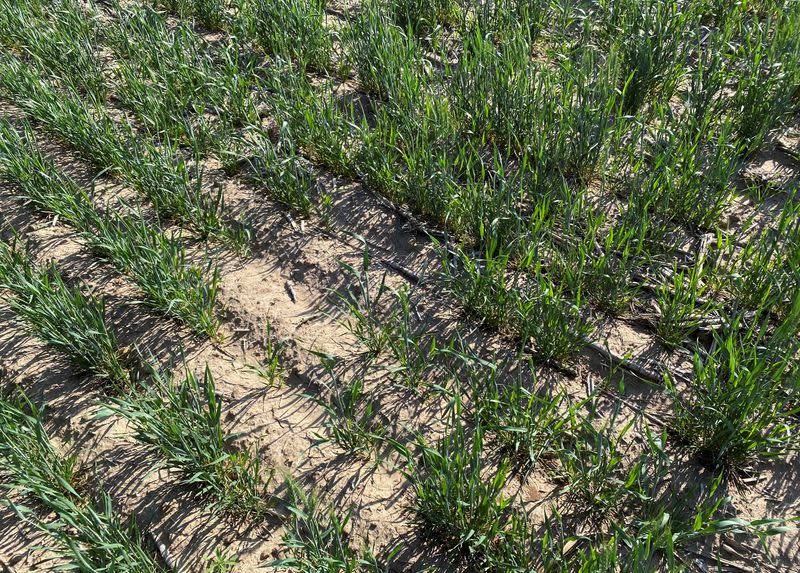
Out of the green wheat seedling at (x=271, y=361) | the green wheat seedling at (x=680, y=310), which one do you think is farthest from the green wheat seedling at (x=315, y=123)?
the green wheat seedling at (x=680, y=310)

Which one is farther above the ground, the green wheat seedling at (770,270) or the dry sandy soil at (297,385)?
the green wheat seedling at (770,270)

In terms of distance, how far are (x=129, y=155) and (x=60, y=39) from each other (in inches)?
47.4

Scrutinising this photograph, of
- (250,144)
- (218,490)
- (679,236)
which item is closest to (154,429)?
(218,490)

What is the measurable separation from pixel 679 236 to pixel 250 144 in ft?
6.25

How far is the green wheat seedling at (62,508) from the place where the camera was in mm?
1869

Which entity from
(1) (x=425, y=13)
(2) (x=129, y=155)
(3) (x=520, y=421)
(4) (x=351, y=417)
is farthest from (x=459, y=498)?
(1) (x=425, y=13)

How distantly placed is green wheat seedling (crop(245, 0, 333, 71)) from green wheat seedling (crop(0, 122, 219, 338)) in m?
1.21

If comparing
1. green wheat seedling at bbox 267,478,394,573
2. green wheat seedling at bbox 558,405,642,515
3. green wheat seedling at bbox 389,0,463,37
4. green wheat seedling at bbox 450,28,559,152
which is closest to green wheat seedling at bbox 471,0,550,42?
green wheat seedling at bbox 389,0,463,37

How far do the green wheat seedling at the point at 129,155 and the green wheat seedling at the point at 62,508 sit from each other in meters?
0.98

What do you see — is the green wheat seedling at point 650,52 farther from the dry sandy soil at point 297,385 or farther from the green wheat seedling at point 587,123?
the dry sandy soil at point 297,385

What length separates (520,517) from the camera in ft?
6.43

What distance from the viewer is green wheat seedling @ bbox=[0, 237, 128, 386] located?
234 centimetres

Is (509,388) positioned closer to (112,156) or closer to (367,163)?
(367,163)

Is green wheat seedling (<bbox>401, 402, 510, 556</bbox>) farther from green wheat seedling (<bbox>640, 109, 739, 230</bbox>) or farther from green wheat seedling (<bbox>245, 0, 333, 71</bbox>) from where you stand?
green wheat seedling (<bbox>245, 0, 333, 71</bbox>)
